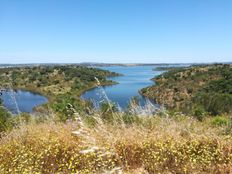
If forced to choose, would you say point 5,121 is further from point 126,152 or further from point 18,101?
point 18,101

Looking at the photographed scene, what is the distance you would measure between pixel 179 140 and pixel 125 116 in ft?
7.38

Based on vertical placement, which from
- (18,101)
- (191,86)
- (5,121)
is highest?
(5,121)

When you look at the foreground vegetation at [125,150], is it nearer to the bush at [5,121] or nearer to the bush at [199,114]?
the bush at [5,121]

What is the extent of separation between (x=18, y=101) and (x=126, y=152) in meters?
49.9

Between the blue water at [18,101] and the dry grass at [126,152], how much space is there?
0.64 metres

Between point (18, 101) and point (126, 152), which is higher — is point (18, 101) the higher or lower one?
the lower one

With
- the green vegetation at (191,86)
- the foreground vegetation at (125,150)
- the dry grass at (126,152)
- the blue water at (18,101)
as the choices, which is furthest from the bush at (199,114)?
the green vegetation at (191,86)

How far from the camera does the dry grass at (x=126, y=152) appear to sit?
3822 mm

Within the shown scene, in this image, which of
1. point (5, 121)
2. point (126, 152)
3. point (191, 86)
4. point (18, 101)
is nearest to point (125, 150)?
point (126, 152)

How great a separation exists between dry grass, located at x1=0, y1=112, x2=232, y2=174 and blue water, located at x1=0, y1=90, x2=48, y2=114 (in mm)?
642

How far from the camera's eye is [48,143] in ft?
14.9

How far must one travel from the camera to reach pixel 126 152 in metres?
4.22

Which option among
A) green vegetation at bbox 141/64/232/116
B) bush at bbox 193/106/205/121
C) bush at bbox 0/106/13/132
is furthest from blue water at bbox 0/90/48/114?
green vegetation at bbox 141/64/232/116

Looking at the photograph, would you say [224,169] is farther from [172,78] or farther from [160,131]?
[172,78]
